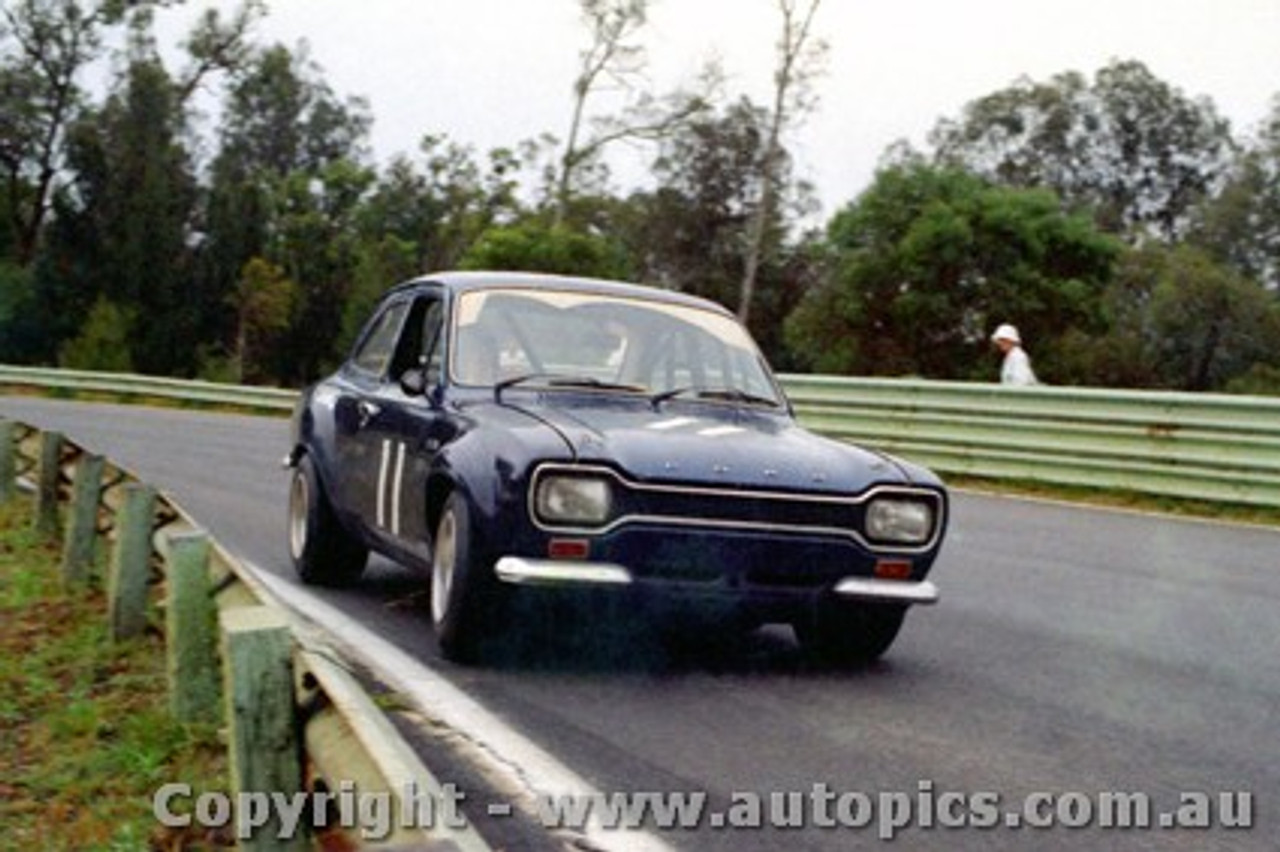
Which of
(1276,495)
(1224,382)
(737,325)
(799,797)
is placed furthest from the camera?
(1224,382)

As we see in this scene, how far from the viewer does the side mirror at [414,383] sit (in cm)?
679

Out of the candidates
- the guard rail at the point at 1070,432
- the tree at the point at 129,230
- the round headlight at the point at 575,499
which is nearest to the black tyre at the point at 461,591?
the round headlight at the point at 575,499

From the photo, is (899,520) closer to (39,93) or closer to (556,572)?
(556,572)

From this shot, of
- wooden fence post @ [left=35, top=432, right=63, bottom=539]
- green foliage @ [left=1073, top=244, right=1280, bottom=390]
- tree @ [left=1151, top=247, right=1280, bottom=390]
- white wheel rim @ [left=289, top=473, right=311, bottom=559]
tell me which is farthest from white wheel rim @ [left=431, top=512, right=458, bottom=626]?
tree @ [left=1151, top=247, right=1280, bottom=390]

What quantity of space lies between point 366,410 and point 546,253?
42691 millimetres

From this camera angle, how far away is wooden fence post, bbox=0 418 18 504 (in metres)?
11.1

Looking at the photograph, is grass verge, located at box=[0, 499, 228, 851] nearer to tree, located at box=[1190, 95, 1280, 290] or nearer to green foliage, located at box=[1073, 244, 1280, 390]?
green foliage, located at box=[1073, 244, 1280, 390]

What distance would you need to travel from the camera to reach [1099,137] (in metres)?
71.0

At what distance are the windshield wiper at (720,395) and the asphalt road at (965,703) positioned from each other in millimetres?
984

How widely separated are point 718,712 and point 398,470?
211 centimetres

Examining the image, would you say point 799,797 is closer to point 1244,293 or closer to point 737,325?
point 737,325

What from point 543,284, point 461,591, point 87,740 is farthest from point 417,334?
point 87,740

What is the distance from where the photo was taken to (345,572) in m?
8.00

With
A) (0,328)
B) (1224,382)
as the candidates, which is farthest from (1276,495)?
(0,328)
